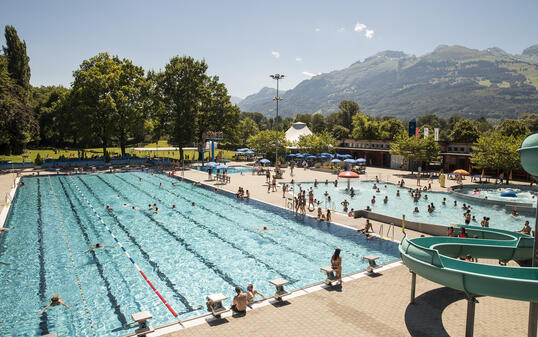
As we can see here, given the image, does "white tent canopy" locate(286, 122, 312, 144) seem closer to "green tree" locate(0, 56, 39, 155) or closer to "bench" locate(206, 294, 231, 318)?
"green tree" locate(0, 56, 39, 155)

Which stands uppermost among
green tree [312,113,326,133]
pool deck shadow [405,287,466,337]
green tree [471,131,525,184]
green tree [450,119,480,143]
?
green tree [312,113,326,133]

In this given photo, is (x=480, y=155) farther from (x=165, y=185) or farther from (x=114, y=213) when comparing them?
(x=114, y=213)

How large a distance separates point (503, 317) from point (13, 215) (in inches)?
931

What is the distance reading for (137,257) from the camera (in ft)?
44.3

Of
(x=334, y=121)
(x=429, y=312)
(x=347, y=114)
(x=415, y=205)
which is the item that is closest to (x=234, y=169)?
(x=415, y=205)

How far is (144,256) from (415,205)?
19.8 metres

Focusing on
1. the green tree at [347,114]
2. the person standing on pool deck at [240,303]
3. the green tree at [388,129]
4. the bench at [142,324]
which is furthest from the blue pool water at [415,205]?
the green tree at [347,114]

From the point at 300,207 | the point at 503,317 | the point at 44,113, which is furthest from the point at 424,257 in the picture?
the point at 44,113

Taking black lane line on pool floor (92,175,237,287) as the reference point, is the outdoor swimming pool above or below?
above

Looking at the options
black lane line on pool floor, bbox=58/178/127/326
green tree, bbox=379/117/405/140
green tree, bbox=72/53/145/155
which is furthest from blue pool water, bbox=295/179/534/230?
green tree, bbox=379/117/405/140

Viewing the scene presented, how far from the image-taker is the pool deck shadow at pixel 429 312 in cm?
730

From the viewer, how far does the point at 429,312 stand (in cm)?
812

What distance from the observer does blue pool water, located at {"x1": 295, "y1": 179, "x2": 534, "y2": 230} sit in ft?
68.2

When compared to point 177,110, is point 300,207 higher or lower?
lower
